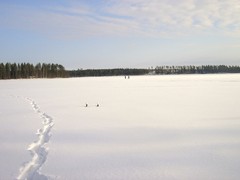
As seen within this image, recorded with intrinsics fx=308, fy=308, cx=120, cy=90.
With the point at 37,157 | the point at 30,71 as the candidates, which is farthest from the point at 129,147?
the point at 30,71

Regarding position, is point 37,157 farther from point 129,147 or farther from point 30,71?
point 30,71

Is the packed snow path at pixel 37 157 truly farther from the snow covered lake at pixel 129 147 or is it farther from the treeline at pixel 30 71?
the treeline at pixel 30 71

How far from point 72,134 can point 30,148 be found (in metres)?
1.57

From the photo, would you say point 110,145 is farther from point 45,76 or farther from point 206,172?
point 45,76

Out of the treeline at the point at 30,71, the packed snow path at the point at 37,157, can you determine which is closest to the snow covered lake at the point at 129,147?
the packed snow path at the point at 37,157

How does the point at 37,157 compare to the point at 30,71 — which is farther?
the point at 30,71

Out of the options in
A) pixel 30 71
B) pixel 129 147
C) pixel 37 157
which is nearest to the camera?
pixel 37 157

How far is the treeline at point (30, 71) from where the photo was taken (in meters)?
90.5

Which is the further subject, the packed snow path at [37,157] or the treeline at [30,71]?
the treeline at [30,71]

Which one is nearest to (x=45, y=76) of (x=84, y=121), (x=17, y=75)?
(x=17, y=75)

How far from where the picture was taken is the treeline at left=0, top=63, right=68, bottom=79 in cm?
9050

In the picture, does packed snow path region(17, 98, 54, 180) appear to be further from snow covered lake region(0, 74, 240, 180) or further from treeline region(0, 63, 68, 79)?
treeline region(0, 63, 68, 79)

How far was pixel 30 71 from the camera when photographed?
324 feet

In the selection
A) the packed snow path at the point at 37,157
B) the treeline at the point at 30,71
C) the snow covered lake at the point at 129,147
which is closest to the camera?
the packed snow path at the point at 37,157
